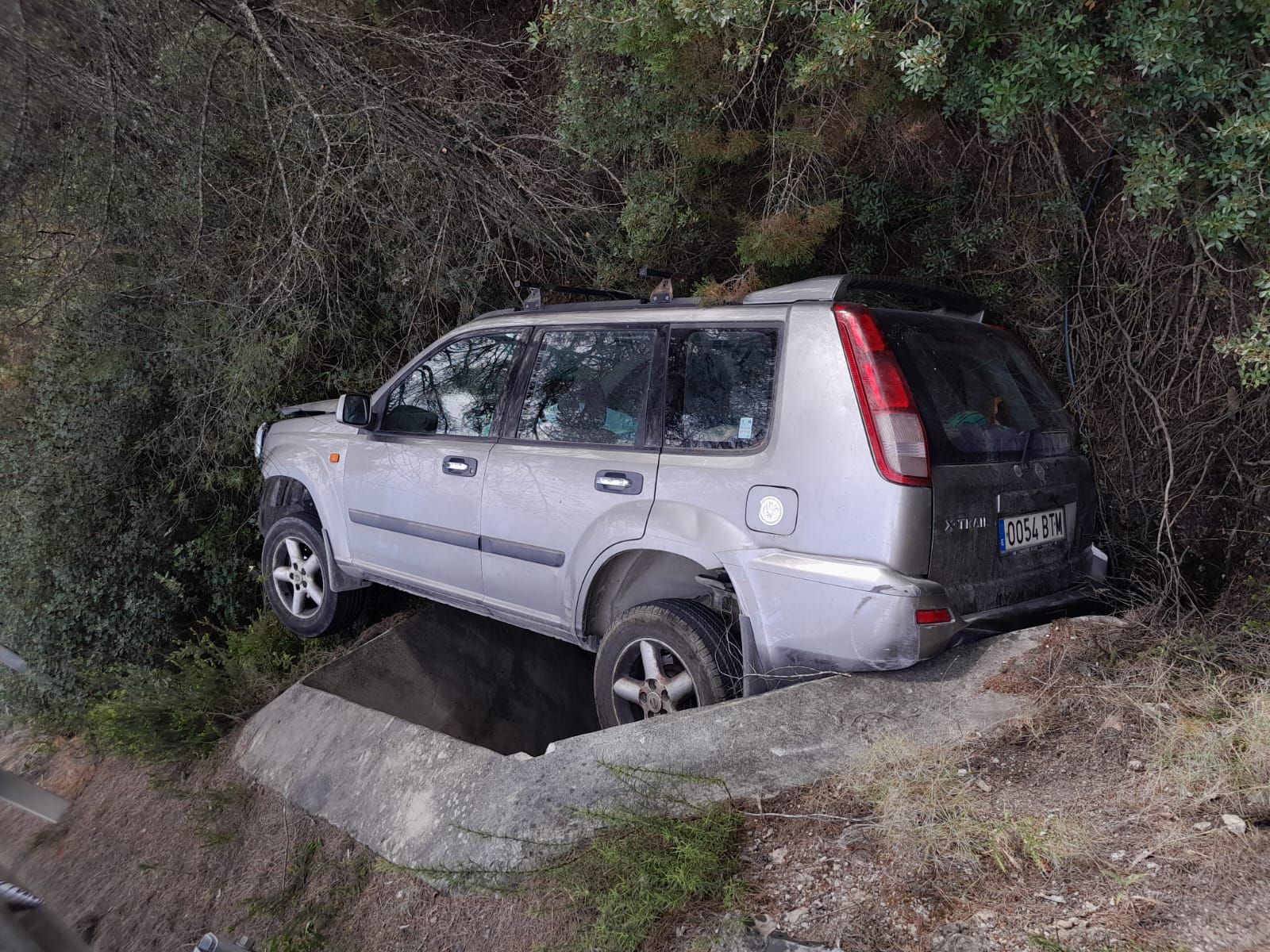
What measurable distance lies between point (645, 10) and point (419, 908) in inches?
150

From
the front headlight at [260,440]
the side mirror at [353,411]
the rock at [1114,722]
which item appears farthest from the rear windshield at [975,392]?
the front headlight at [260,440]

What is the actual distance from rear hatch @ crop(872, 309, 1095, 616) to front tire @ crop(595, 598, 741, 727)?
0.91 metres

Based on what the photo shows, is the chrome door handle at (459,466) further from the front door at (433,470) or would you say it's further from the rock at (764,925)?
the rock at (764,925)

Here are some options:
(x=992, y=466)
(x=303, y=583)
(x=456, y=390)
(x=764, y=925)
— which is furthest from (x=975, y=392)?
(x=303, y=583)

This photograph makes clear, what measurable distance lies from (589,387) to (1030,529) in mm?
1991

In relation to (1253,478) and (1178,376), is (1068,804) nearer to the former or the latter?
(1253,478)

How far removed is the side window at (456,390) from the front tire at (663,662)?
1375 millimetres

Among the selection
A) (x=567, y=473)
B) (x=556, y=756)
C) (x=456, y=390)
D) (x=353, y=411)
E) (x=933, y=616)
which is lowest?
(x=556, y=756)

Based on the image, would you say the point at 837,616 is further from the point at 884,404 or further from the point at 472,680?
the point at 472,680

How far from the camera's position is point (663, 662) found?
12.1 ft

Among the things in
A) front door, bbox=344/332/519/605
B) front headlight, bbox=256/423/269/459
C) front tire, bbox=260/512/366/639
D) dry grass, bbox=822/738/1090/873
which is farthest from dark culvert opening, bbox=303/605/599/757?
dry grass, bbox=822/738/1090/873

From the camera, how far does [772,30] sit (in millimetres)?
4438

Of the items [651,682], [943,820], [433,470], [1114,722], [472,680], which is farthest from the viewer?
[472,680]

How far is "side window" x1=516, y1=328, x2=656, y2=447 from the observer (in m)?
3.85
